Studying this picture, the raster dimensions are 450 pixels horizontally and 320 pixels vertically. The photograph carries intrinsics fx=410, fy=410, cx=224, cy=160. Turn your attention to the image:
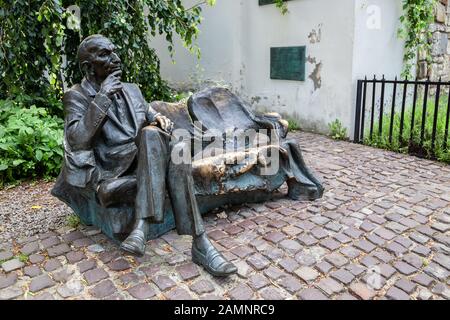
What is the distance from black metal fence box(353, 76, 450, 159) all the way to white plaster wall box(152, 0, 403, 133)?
22 centimetres

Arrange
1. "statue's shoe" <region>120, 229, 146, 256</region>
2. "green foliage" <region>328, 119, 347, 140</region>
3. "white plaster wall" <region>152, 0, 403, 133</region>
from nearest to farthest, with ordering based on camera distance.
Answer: "statue's shoe" <region>120, 229, 146, 256</region> < "white plaster wall" <region>152, 0, 403, 133</region> < "green foliage" <region>328, 119, 347, 140</region>

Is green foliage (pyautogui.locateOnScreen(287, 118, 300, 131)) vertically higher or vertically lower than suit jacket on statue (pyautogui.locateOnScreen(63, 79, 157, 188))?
lower

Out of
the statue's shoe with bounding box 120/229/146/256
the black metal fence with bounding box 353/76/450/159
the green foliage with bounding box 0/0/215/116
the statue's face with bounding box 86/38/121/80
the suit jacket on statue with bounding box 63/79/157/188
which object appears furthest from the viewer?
the black metal fence with bounding box 353/76/450/159

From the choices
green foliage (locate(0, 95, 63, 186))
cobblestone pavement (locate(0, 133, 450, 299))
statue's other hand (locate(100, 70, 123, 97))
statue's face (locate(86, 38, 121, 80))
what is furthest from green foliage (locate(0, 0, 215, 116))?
cobblestone pavement (locate(0, 133, 450, 299))

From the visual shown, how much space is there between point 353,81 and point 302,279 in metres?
4.29

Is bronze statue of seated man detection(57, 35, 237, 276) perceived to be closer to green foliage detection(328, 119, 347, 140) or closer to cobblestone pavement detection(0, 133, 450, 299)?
cobblestone pavement detection(0, 133, 450, 299)

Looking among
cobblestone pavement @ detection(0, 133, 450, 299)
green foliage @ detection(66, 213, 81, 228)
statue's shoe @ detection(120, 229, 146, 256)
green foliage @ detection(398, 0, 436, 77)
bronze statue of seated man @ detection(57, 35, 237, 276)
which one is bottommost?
cobblestone pavement @ detection(0, 133, 450, 299)

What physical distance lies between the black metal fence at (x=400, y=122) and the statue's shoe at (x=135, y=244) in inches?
165

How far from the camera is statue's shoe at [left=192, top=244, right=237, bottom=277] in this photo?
2.35 meters

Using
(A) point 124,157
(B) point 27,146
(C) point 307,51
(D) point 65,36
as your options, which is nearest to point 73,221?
(A) point 124,157

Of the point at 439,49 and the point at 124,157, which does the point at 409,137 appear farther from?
the point at 124,157

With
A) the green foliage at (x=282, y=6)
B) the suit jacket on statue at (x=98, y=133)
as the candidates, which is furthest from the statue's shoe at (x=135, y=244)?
the green foliage at (x=282, y=6)

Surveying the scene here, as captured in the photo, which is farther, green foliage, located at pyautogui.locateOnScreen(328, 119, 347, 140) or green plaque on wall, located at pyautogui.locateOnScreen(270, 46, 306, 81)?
green plaque on wall, located at pyautogui.locateOnScreen(270, 46, 306, 81)

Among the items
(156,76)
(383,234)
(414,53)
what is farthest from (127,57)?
(414,53)
